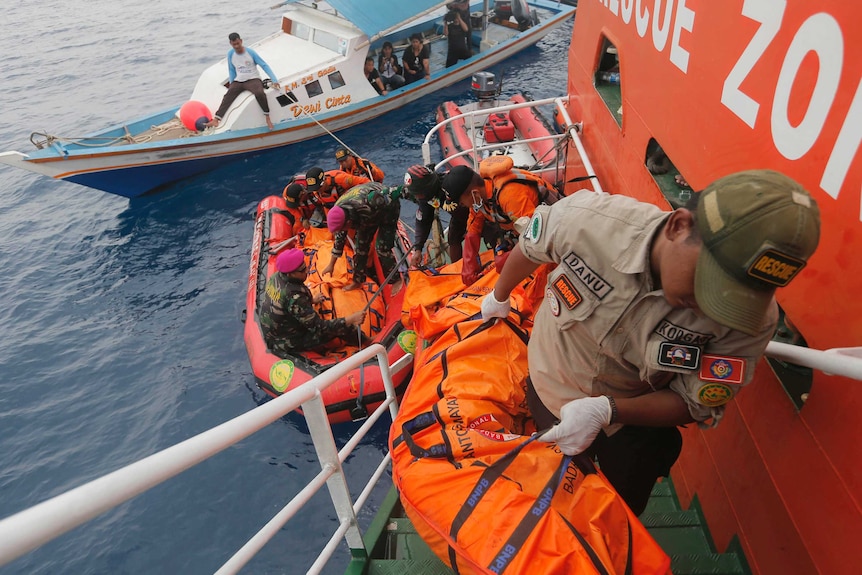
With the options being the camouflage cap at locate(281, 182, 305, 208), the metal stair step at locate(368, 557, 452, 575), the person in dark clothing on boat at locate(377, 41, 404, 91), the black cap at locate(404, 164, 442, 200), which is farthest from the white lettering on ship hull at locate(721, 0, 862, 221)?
the person in dark clothing on boat at locate(377, 41, 404, 91)

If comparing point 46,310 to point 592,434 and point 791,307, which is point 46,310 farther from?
point 791,307

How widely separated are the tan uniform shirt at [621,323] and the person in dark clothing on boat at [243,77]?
9886 mm

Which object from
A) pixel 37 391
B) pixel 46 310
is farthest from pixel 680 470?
pixel 46 310

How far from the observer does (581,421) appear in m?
1.88

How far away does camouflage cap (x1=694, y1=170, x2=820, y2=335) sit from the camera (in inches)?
45.7

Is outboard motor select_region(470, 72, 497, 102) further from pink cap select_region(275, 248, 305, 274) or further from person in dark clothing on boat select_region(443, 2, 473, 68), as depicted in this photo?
pink cap select_region(275, 248, 305, 274)

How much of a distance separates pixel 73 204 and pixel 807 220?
12.6 m

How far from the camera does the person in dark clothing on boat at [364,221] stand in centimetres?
544

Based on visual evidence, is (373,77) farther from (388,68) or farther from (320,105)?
(320,105)

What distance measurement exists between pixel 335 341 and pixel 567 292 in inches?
164

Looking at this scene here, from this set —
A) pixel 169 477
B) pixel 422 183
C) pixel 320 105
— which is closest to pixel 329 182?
pixel 422 183

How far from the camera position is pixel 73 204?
34.6 ft

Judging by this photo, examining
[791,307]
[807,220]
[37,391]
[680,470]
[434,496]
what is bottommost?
[37,391]

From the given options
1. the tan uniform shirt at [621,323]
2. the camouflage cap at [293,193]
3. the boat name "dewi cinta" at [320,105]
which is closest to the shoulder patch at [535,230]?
the tan uniform shirt at [621,323]
